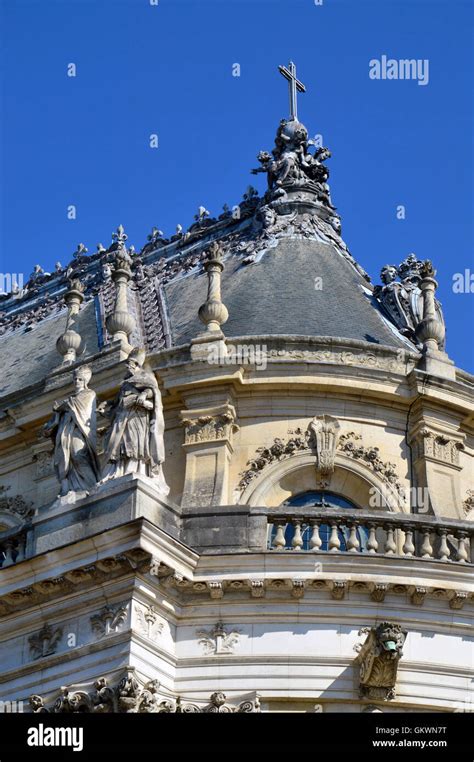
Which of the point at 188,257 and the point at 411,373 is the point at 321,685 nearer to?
the point at 411,373

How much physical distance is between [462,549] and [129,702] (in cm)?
564

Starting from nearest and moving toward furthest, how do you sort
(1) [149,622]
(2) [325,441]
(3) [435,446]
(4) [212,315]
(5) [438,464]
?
(1) [149,622] → (2) [325,441] → (5) [438,464] → (3) [435,446] → (4) [212,315]

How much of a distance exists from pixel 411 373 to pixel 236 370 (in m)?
2.92

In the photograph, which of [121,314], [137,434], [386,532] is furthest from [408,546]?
[121,314]

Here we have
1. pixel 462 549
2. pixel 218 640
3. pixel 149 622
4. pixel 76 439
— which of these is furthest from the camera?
pixel 76 439

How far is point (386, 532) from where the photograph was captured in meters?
27.5

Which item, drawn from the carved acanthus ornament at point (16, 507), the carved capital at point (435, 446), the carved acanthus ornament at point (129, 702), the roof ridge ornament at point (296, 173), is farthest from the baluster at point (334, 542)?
the roof ridge ornament at point (296, 173)

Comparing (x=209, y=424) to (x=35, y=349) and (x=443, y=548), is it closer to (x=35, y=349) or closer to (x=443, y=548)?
(x=443, y=548)

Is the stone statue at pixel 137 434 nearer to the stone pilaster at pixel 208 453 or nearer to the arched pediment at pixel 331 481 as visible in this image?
the stone pilaster at pixel 208 453

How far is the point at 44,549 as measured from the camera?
26.3m

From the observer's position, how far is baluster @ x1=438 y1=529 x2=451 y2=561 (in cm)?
2698

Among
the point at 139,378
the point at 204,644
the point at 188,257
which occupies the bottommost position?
the point at 204,644

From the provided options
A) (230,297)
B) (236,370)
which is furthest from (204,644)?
(230,297)
